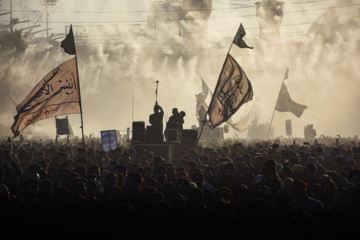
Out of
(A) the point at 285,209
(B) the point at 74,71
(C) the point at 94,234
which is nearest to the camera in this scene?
(C) the point at 94,234

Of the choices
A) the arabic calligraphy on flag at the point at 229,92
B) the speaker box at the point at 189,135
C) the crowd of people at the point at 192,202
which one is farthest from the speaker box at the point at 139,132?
the crowd of people at the point at 192,202

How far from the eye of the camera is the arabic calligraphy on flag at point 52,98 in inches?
640

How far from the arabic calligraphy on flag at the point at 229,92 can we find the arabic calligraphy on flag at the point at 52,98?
454cm

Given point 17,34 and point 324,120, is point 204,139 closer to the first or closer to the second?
point 324,120

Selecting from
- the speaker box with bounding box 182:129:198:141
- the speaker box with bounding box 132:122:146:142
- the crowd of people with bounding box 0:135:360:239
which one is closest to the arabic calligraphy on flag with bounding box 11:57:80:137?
the crowd of people with bounding box 0:135:360:239

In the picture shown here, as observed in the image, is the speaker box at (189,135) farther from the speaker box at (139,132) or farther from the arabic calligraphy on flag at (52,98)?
the arabic calligraphy on flag at (52,98)

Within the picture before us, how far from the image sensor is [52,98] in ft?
54.9

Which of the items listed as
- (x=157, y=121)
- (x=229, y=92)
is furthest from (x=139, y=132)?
(x=229, y=92)

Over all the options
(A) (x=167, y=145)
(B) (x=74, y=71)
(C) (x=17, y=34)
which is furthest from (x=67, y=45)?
(C) (x=17, y=34)

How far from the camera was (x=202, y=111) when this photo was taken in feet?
116

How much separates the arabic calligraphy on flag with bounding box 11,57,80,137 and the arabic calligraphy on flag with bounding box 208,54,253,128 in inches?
179

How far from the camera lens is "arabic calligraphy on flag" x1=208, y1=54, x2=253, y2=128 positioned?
694 inches

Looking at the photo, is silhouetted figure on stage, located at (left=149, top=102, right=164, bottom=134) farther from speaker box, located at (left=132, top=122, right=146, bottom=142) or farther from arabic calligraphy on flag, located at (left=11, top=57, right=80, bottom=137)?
arabic calligraphy on flag, located at (left=11, top=57, right=80, bottom=137)

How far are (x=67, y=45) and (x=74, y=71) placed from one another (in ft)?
3.53
